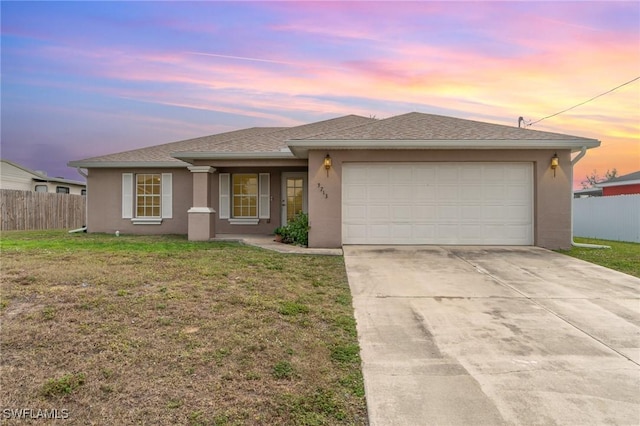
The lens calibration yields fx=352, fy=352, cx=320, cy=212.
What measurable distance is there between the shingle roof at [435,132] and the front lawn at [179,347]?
4458mm

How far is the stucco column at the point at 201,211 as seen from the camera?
422 inches

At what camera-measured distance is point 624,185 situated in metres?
21.2

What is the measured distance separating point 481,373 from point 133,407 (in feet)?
8.93

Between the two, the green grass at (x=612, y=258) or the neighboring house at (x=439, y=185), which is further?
the neighboring house at (x=439, y=185)

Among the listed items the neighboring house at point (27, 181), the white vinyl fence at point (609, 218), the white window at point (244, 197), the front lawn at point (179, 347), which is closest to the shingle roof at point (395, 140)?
the white window at point (244, 197)

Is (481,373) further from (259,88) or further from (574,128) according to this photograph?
(574,128)

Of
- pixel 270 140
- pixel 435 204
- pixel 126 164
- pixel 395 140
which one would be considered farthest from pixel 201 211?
pixel 435 204

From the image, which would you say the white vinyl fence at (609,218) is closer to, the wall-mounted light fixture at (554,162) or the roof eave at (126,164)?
the wall-mounted light fixture at (554,162)

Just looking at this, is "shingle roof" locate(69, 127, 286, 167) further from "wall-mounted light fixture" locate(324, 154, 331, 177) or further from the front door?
"wall-mounted light fixture" locate(324, 154, 331, 177)

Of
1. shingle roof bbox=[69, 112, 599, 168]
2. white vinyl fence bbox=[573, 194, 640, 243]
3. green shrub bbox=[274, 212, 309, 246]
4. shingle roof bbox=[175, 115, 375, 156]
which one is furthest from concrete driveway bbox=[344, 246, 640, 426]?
white vinyl fence bbox=[573, 194, 640, 243]

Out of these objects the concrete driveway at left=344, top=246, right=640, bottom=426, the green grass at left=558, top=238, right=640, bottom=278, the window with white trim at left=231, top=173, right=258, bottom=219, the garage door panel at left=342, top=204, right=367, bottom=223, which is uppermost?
the window with white trim at left=231, top=173, right=258, bottom=219

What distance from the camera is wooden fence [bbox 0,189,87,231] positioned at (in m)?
15.3

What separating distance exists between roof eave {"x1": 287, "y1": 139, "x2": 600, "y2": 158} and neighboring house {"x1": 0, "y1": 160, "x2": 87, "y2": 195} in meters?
21.5

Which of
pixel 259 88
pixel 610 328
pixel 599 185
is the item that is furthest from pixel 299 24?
pixel 599 185
